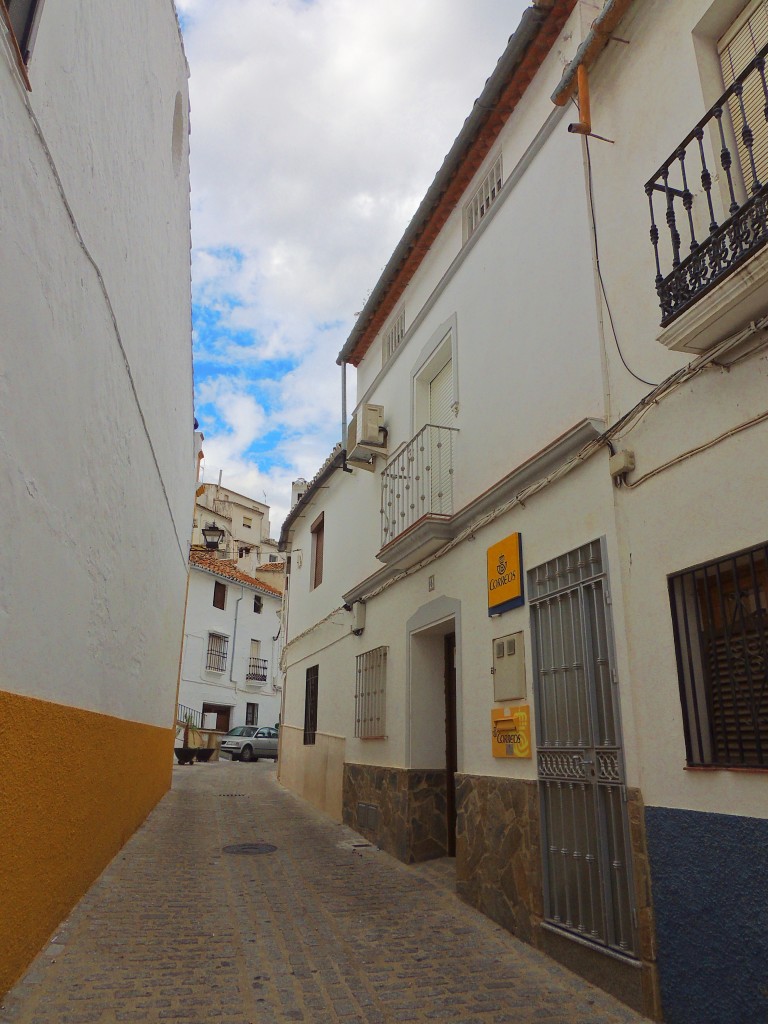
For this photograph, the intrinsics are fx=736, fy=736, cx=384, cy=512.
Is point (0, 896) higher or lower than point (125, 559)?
lower

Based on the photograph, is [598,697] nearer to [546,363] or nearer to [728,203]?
[546,363]

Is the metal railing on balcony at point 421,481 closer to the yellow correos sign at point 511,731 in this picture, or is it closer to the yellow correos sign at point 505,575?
the yellow correos sign at point 505,575

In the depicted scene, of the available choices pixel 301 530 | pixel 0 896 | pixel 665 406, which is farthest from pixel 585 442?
pixel 301 530

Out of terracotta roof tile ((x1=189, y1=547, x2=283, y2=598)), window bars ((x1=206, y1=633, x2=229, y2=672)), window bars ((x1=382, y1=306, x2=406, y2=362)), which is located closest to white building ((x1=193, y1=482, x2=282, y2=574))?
terracotta roof tile ((x1=189, y1=547, x2=283, y2=598))

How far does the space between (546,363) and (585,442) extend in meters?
1.03

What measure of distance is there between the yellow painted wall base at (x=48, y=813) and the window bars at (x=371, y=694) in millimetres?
3154

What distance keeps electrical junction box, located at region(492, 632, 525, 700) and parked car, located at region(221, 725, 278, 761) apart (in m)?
22.1

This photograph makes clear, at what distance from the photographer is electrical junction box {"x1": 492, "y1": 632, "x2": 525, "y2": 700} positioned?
17.8 ft

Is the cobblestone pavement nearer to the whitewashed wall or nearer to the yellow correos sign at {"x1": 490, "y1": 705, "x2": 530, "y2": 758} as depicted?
the yellow correos sign at {"x1": 490, "y1": 705, "x2": 530, "y2": 758}


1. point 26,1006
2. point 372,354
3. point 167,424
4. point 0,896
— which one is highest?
point 372,354

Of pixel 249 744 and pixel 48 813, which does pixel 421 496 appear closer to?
pixel 48 813

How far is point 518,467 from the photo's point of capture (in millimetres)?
5668

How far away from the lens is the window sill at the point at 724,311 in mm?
3275

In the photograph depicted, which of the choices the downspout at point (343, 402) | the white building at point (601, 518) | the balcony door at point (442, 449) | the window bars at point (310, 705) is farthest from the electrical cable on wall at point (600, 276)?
the window bars at point (310, 705)
